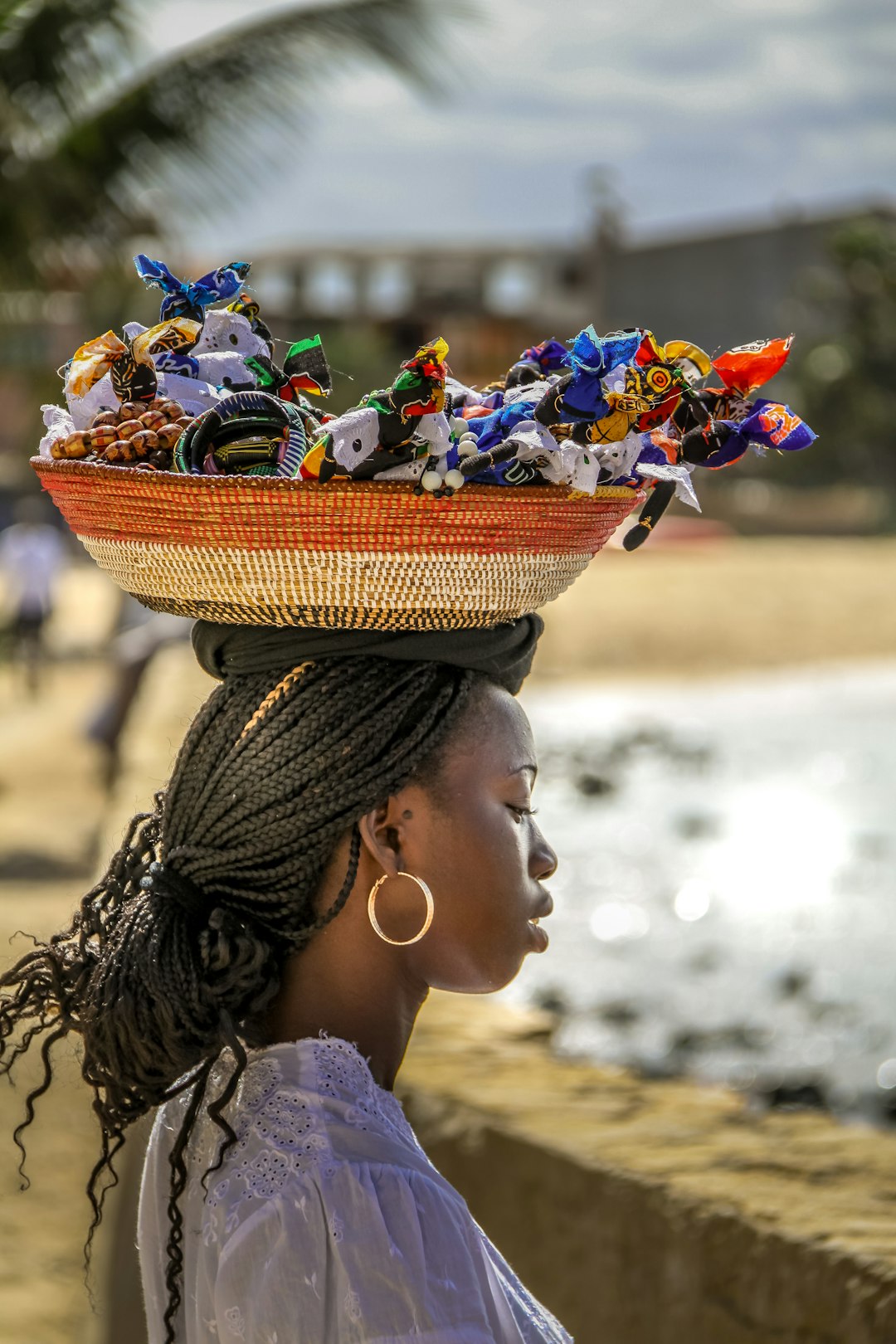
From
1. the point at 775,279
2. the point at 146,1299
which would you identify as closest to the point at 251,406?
the point at 146,1299

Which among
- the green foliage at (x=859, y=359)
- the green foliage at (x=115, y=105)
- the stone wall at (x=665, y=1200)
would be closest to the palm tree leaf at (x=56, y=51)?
the green foliage at (x=115, y=105)

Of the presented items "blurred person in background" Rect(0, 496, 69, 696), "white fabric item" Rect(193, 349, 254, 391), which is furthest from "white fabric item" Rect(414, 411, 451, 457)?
"blurred person in background" Rect(0, 496, 69, 696)

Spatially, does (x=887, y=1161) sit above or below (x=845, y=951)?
below

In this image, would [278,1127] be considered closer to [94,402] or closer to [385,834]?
[385,834]

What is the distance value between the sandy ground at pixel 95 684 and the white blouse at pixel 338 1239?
1.75 metres

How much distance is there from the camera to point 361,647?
63.4 inches

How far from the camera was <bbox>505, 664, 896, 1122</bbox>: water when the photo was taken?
17.3 feet

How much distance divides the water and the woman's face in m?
2.50

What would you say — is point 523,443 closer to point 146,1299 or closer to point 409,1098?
point 146,1299

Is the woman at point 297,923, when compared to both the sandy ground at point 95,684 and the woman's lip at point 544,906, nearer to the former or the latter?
the woman's lip at point 544,906

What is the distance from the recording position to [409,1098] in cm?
316

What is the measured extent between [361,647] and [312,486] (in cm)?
21

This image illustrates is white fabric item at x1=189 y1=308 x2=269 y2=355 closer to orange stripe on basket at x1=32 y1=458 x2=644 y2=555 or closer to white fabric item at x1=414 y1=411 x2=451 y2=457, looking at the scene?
orange stripe on basket at x1=32 y1=458 x2=644 y2=555

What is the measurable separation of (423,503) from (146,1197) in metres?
0.85
